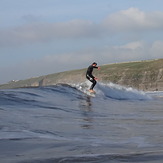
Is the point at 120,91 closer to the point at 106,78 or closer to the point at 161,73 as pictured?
the point at 161,73

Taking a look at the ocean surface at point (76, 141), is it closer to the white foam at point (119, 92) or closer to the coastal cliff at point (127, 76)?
the white foam at point (119, 92)

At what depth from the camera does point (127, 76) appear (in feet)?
499

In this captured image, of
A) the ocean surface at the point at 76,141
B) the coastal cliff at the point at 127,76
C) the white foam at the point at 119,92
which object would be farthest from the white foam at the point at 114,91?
the coastal cliff at the point at 127,76

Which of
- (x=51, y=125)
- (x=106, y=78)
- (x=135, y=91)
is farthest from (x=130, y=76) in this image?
(x=51, y=125)

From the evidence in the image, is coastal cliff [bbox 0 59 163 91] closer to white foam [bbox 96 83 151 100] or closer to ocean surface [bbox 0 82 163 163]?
white foam [bbox 96 83 151 100]

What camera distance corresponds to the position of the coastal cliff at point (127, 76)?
5527 inches

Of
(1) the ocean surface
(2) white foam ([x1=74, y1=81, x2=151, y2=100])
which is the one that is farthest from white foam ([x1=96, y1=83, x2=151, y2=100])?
(1) the ocean surface

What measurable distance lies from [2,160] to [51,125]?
13.8ft

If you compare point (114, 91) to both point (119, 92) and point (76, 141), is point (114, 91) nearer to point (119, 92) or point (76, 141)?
point (119, 92)

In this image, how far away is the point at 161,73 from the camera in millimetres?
140625

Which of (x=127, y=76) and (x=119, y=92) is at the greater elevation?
(x=127, y=76)

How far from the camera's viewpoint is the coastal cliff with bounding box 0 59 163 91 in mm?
140375

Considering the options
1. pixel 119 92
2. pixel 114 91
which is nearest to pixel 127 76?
pixel 119 92

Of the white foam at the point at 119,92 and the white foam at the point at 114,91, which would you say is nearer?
the white foam at the point at 114,91
